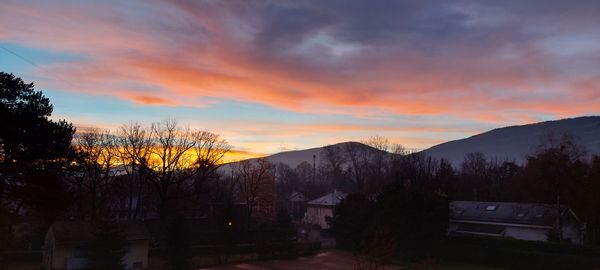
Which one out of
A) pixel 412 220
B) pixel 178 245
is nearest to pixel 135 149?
pixel 178 245

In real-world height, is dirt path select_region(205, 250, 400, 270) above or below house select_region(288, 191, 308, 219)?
below

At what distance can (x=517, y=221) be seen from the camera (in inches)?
1773

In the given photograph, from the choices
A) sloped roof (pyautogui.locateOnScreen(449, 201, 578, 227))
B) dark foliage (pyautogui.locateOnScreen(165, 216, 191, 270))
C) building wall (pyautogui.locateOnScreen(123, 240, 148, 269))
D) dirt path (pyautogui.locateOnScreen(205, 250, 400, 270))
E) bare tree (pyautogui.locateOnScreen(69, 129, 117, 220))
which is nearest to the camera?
building wall (pyautogui.locateOnScreen(123, 240, 148, 269))

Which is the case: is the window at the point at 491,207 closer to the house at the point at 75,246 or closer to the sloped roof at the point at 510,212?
the sloped roof at the point at 510,212

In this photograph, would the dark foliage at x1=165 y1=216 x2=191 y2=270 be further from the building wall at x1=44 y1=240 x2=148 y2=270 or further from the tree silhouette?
the tree silhouette

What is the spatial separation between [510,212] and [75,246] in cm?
3916

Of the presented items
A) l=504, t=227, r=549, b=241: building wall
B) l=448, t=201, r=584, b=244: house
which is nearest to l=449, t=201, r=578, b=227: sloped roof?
l=448, t=201, r=584, b=244: house

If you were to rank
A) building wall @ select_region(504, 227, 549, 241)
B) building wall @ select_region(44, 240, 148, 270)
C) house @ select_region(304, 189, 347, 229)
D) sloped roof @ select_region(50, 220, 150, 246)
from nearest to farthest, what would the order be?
1. building wall @ select_region(44, 240, 148, 270)
2. sloped roof @ select_region(50, 220, 150, 246)
3. building wall @ select_region(504, 227, 549, 241)
4. house @ select_region(304, 189, 347, 229)

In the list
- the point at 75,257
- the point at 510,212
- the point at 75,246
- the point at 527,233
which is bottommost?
the point at 75,257

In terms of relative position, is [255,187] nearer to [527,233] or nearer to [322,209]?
[322,209]

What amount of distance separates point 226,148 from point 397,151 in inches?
2024

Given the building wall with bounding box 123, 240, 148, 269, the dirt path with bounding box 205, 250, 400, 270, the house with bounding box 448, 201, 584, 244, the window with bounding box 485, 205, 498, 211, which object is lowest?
the dirt path with bounding box 205, 250, 400, 270

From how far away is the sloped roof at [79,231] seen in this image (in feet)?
102

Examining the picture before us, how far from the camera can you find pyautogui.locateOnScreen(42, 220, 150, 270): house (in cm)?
3097
